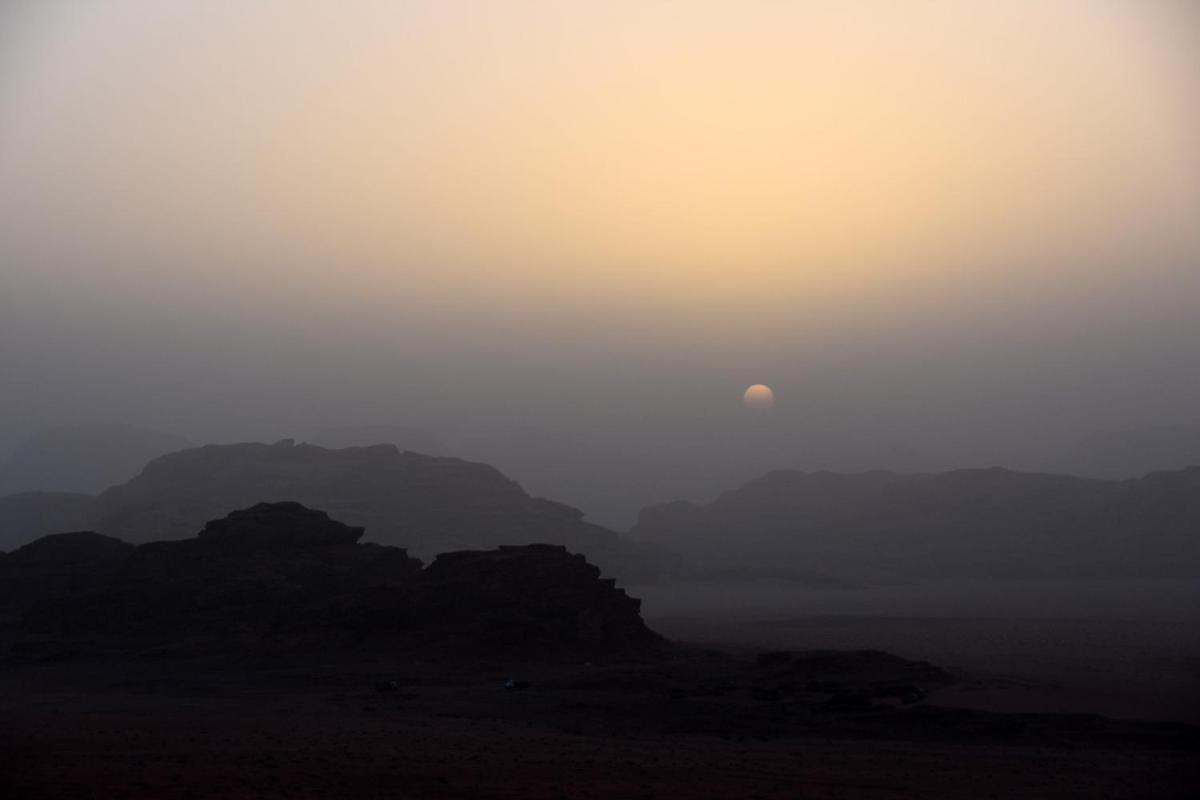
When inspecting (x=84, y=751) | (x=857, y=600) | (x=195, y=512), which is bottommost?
(x=84, y=751)

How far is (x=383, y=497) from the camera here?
543 ft

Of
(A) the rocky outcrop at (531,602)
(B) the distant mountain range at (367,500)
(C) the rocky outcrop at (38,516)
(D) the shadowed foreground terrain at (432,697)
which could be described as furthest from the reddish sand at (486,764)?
(C) the rocky outcrop at (38,516)

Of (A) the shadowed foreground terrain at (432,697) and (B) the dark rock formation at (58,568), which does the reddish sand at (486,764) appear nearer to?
(A) the shadowed foreground terrain at (432,697)

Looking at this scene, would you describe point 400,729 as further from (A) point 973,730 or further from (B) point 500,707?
(A) point 973,730

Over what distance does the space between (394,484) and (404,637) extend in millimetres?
108106

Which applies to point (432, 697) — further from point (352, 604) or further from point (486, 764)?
point (352, 604)

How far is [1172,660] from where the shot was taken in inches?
2564

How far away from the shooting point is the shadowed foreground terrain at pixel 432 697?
31453mm

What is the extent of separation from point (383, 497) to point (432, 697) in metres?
118

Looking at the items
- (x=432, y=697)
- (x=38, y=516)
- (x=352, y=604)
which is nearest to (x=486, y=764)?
(x=432, y=697)

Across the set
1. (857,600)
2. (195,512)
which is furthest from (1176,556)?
(195,512)

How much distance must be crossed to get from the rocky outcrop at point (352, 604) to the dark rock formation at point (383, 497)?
74.2m

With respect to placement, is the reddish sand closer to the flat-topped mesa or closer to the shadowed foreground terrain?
→ the shadowed foreground terrain

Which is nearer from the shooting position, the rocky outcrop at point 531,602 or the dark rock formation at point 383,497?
the rocky outcrop at point 531,602
